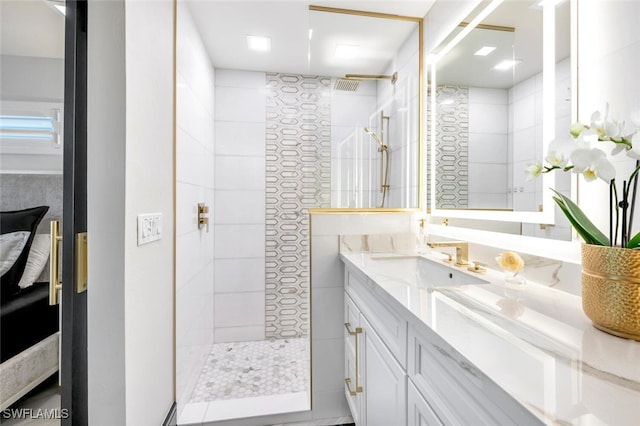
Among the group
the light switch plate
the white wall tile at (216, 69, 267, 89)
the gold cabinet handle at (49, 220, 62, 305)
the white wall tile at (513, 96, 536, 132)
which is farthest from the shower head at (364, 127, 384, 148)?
the gold cabinet handle at (49, 220, 62, 305)

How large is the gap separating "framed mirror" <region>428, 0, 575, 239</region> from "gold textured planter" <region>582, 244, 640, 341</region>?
0.35m

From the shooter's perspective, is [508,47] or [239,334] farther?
[239,334]

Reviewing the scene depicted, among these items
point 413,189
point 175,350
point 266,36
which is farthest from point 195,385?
point 266,36

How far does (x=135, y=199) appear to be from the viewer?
1.15 m

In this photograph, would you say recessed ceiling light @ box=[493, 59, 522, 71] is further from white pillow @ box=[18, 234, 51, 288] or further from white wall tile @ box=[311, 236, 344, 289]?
white pillow @ box=[18, 234, 51, 288]

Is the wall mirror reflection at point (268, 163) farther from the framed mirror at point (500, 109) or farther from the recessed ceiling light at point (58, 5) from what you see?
the recessed ceiling light at point (58, 5)

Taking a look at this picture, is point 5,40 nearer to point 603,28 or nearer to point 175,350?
point 175,350

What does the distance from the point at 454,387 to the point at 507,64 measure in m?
1.28

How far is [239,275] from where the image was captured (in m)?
2.66

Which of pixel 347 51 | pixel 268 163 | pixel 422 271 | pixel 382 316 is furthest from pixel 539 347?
pixel 268 163

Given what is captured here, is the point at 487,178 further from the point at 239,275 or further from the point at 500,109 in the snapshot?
the point at 239,275

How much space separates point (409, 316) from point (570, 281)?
0.56m

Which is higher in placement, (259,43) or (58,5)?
(259,43)

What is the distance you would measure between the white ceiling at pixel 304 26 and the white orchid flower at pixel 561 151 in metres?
1.46
